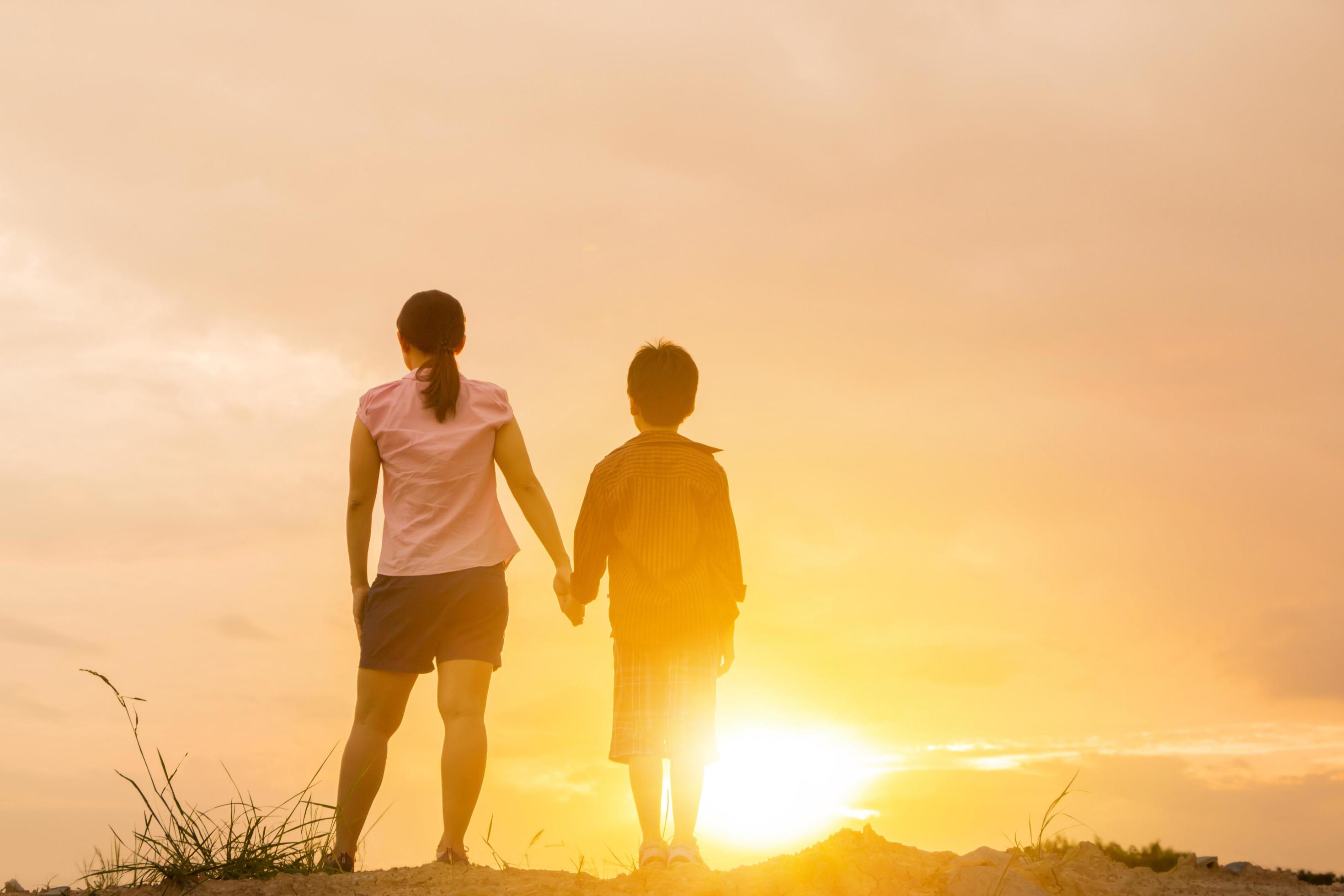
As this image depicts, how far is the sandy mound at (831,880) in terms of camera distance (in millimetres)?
4496

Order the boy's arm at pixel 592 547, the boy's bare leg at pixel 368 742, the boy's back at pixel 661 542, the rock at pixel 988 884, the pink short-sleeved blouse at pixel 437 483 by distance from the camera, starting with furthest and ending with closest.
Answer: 1. the boy's arm at pixel 592 547
2. the boy's back at pixel 661 542
3. the pink short-sleeved blouse at pixel 437 483
4. the boy's bare leg at pixel 368 742
5. the rock at pixel 988 884

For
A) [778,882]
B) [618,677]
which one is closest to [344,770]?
[618,677]

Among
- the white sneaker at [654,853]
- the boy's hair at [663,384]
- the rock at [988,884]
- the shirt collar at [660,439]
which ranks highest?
the boy's hair at [663,384]

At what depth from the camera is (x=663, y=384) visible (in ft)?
20.3


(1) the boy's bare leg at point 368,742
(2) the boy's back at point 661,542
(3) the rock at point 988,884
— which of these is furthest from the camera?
(2) the boy's back at point 661,542

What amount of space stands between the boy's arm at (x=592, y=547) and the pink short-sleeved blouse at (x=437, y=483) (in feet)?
1.20

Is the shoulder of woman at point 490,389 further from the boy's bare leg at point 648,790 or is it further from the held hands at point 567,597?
the boy's bare leg at point 648,790

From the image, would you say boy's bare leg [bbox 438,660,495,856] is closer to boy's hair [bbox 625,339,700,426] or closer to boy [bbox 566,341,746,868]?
boy [bbox 566,341,746,868]

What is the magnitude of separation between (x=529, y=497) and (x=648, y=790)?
1.55 metres

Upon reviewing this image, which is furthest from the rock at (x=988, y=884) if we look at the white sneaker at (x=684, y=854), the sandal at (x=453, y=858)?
the sandal at (x=453, y=858)

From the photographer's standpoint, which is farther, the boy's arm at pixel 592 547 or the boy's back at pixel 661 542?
the boy's arm at pixel 592 547

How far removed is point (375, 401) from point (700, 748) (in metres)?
2.39

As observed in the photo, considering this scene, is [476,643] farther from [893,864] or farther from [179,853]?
[893,864]

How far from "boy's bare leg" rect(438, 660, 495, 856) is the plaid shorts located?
0.69 meters
